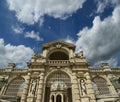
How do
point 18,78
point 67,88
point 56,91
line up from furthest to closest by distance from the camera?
point 18,78
point 67,88
point 56,91

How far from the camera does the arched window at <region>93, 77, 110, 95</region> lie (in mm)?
27844

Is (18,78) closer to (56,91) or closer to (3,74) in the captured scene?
(3,74)

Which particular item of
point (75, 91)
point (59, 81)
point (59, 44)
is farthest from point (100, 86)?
point (59, 44)

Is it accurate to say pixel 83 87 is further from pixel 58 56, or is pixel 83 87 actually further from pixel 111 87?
pixel 58 56

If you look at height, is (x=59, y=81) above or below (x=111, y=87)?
above

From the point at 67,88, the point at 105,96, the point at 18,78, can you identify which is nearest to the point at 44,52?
the point at 18,78

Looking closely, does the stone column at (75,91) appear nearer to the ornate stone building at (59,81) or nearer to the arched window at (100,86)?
the ornate stone building at (59,81)

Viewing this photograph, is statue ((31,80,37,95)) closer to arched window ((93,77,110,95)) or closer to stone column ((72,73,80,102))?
stone column ((72,73,80,102))

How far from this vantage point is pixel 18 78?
30.5 meters

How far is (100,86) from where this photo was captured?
2911cm

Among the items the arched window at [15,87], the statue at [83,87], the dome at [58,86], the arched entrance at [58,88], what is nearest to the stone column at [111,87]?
the statue at [83,87]

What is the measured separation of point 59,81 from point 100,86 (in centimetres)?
956

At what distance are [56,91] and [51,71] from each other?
5188 mm

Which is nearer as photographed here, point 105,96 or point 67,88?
point 105,96
